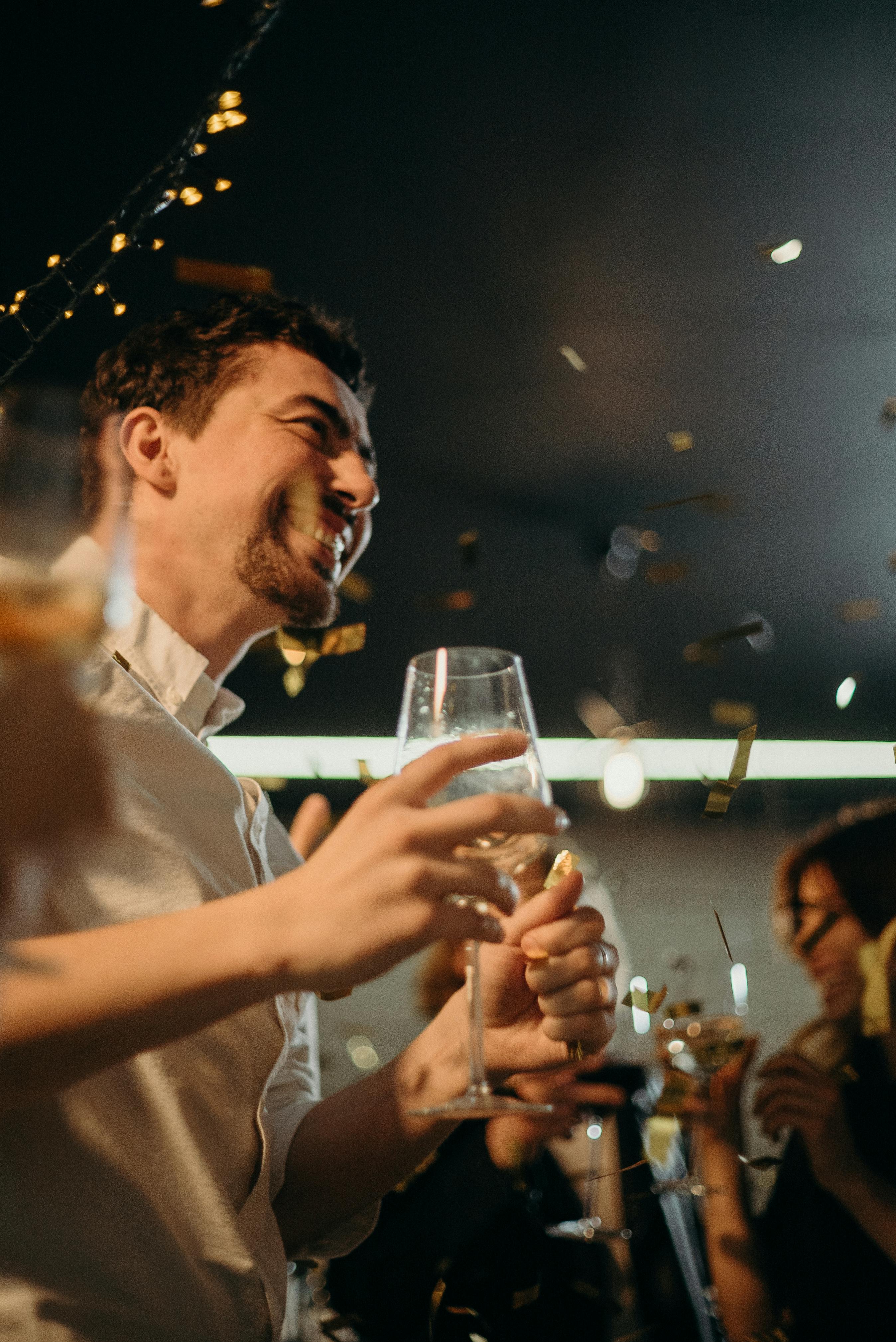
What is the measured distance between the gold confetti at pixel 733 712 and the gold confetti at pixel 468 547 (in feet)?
7.25

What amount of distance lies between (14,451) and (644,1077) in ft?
9.42

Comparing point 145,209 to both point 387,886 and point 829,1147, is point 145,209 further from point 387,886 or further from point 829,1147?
point 829,1147

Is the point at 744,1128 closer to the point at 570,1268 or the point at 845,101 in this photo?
the point at 570,1268

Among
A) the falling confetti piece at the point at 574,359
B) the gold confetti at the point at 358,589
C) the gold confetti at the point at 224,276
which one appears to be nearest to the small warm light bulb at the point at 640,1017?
the falling confetti piece at the point at 574,359

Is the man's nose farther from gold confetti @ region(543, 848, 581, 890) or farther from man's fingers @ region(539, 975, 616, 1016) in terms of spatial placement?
man's fingers @ region(539, 975, 616, 1016)

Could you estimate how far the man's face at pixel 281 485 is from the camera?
165cm

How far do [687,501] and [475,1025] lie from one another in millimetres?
2820

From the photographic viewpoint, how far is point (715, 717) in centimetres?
558

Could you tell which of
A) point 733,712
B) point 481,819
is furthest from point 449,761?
point 733,712

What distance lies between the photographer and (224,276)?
2.12m

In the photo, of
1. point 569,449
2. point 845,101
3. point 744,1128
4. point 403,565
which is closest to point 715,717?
point 403,565

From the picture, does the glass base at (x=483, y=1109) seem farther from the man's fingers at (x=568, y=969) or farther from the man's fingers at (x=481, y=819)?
the man's fingers at (x=481, y=819)

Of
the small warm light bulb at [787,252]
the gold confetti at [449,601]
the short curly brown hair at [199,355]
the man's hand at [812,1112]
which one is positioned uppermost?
the gold confetti at [449,601]

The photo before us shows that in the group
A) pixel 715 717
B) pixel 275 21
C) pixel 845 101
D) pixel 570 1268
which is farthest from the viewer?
pixel 715 717
